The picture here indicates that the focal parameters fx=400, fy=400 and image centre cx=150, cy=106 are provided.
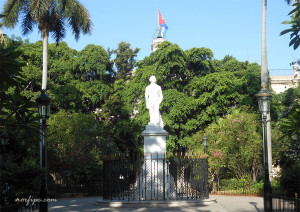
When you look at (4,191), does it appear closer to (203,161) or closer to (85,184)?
(203,161)

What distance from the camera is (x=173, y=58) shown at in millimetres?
33281

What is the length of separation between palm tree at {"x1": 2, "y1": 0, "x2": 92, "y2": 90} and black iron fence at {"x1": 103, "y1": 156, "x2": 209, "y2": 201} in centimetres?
926

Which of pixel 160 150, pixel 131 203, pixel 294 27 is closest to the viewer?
pixel 294 27

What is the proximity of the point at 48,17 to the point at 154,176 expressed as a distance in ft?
45.1

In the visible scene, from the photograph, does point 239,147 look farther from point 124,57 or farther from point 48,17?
point 124,57

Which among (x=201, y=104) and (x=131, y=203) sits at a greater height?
(x=201, y=104)

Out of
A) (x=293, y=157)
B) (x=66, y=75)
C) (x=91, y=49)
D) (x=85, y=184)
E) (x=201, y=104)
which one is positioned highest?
(x=91, y=49)

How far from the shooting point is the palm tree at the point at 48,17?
82.4 feet

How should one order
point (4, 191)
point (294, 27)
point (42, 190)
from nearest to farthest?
point (294, 27) → point (42, 190) → point (4, 191)

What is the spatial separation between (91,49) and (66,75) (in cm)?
368

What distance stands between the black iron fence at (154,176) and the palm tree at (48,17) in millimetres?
9259

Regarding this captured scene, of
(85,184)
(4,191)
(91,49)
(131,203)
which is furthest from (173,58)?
(4,191)

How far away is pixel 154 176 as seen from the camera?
17.2 metres

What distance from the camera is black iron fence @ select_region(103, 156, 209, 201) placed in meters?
17.2
